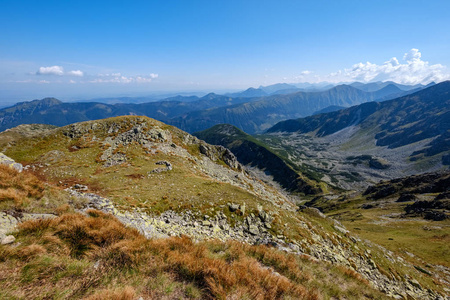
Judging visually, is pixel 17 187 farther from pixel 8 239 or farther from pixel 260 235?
pixel 260 235

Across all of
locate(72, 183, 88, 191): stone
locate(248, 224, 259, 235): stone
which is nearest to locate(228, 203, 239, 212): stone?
locate(248, 224, 259, 235): stone

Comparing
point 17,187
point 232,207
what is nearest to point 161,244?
point 17,187

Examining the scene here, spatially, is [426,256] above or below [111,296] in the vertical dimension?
below

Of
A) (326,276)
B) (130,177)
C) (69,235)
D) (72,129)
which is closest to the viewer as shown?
(69,235)

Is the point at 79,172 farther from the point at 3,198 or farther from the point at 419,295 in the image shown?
the point at 419,295

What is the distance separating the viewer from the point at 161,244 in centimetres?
980

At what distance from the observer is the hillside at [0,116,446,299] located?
6.97 meters

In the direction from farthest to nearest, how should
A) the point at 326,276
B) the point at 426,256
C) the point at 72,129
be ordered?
1. the point at 72,129
2. the point at 426,256
3. the point at 326,276

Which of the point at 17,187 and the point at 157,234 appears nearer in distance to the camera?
the point at 17,187

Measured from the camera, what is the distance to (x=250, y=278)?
821 centimetres

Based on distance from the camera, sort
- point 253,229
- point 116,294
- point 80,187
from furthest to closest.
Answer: point 80,187
point 253,229
point 116,294

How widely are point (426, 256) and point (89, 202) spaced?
63.3 metres

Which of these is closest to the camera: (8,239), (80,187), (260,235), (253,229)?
(8,239)

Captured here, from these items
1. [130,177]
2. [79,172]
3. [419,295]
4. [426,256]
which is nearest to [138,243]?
[130,177]
